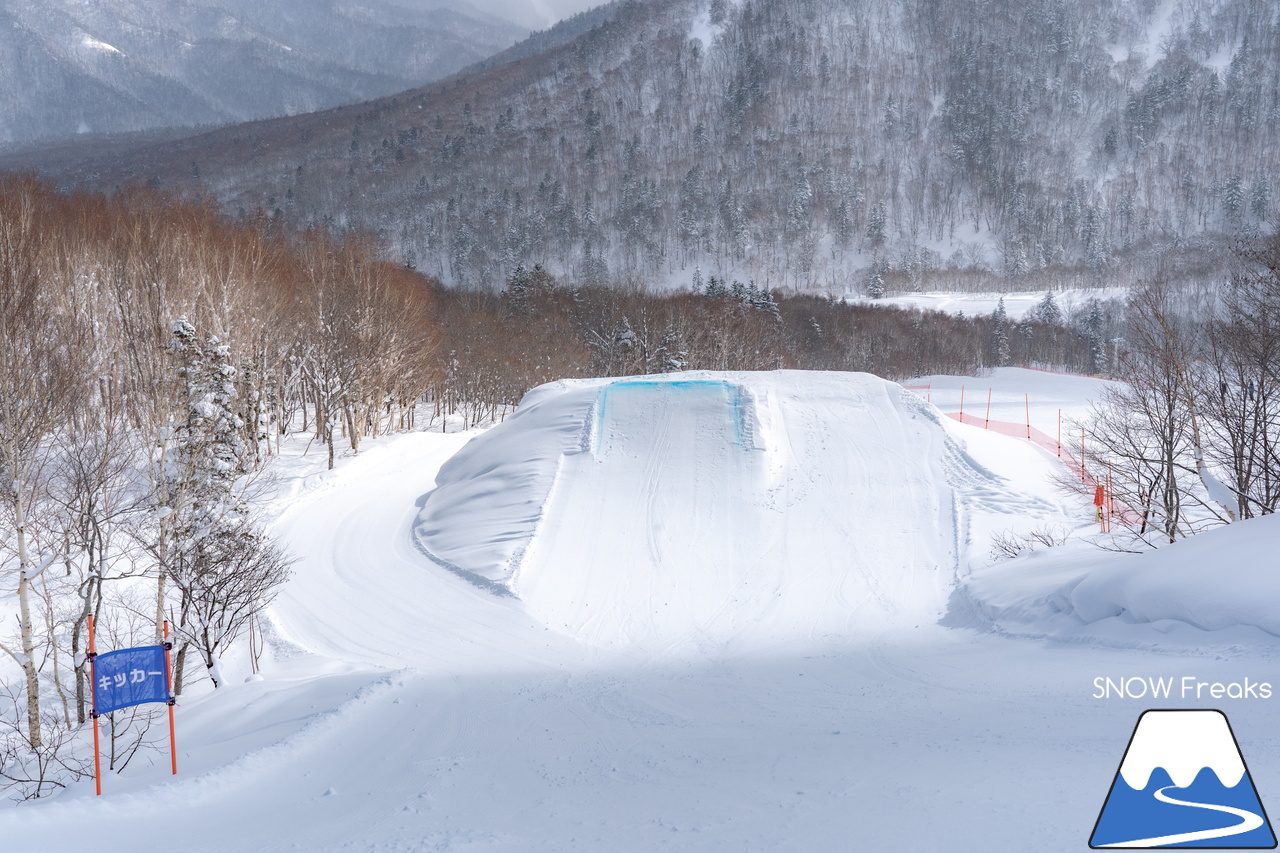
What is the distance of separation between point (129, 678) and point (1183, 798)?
31.5 ft

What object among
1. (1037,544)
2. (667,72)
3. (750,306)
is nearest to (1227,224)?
(750,306)

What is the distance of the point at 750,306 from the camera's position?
73.2 meters

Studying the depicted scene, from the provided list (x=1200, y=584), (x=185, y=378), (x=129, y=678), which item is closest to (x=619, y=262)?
(x=185, y=378)

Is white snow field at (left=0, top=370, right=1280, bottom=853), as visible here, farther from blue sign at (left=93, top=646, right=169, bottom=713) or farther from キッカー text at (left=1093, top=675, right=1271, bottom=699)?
blue sign at (left=93, top=646, right=169, bottom=713)

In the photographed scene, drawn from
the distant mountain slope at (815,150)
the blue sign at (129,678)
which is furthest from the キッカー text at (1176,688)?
the distant mountain slope at (815,150)

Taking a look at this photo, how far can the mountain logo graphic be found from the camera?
4203mm

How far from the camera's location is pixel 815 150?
497 feet

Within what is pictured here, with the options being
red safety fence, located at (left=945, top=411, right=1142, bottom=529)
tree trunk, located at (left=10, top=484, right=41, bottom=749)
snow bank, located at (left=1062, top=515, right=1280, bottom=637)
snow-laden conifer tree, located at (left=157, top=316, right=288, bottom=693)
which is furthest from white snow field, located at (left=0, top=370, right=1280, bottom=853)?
tree trunk, located at (left=10, top=484, right=41, bottom=749)

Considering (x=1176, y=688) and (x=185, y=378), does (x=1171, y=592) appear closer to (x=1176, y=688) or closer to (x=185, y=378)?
(x=1176, y=688)

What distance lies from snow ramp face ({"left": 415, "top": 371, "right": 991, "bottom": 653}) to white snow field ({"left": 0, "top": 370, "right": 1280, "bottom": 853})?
0.09 m

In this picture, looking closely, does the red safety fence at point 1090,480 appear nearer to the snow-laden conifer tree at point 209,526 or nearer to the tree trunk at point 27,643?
the snow-laden conifer tree at point 209,526

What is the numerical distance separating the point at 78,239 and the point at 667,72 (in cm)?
16906

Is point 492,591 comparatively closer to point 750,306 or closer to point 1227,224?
point 750,306

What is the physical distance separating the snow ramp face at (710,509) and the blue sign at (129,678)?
769cm
